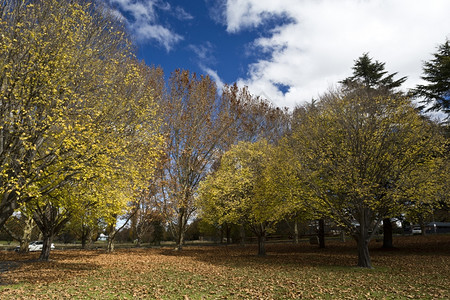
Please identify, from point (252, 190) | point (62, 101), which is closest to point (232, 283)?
point (62, 101)

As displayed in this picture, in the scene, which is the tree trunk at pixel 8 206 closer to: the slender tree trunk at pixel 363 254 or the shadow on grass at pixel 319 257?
the shadow on grass at pixel 319 257

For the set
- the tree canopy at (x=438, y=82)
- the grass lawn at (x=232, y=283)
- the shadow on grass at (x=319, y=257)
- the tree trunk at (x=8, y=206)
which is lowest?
the shadow on grass at (x=319, y=257)

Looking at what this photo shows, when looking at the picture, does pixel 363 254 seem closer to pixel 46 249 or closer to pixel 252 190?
pixel 252 190

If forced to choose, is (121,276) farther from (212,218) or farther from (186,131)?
(186,131)

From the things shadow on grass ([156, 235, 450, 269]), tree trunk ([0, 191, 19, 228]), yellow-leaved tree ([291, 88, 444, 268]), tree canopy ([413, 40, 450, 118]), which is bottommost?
shadow on grass ([156, 235, 450, 269])

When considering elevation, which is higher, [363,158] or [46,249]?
[363,158]

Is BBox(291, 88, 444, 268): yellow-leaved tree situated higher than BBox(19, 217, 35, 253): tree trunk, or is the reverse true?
BBox(291, 88, 444, 268): yellow-leaved tree

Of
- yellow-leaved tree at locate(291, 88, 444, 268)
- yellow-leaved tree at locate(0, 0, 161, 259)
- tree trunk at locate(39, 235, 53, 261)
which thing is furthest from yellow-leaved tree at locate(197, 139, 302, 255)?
tree trunk at locate(39, 235, 53, 261)

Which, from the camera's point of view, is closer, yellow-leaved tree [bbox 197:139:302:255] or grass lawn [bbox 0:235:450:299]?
grass lawn [bbox 0:235:450:299]

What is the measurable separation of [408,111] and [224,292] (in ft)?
49.7

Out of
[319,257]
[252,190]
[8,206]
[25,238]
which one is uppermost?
[252,190]

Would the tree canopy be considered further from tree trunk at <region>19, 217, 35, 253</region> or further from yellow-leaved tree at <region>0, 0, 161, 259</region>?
tree trunk at <region>19, 217, 35, 253</region>

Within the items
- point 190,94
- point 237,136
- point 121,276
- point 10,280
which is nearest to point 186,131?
point 190,94

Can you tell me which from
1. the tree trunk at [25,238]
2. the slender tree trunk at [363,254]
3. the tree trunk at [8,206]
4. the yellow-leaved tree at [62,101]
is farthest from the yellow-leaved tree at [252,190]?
the tree trunk at [25,238]
